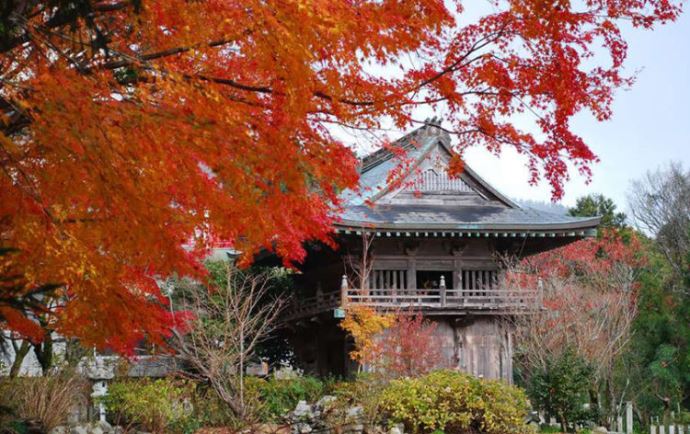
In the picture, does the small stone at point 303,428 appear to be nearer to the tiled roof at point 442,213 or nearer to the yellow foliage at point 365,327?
the yellow foliage at point 365,327

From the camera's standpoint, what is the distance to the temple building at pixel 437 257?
21.6m

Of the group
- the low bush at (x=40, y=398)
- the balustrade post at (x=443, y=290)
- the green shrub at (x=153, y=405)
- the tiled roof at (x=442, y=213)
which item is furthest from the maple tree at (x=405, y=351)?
the low bush at (x=40, y=398)

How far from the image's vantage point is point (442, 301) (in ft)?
70.6

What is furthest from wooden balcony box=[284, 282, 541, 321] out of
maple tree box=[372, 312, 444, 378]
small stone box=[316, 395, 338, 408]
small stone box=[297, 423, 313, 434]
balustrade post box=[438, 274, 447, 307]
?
small stone box=[297, 423, 313, 434]

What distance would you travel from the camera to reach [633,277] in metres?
30.0

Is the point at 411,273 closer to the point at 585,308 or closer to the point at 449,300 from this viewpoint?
the point at 449,300

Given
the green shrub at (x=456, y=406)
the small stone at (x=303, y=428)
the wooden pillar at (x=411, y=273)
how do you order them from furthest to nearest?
the wooden pillar at (x=411, y=273), the small stone at (x=303, y=428), the green shrub at (x=456, y=406)

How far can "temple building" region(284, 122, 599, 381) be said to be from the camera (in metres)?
21.6

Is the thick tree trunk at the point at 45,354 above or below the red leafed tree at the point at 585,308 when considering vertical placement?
below

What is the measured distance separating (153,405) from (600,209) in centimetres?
3000

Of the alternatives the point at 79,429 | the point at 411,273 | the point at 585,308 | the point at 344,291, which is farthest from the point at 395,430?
the point at 585,308

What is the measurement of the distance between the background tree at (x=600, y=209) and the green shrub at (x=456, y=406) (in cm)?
2600

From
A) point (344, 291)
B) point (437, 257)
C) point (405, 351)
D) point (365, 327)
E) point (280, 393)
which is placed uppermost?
point (437, 257)

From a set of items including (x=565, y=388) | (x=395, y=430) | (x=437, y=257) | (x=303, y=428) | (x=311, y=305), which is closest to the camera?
(x=395, y=430)
